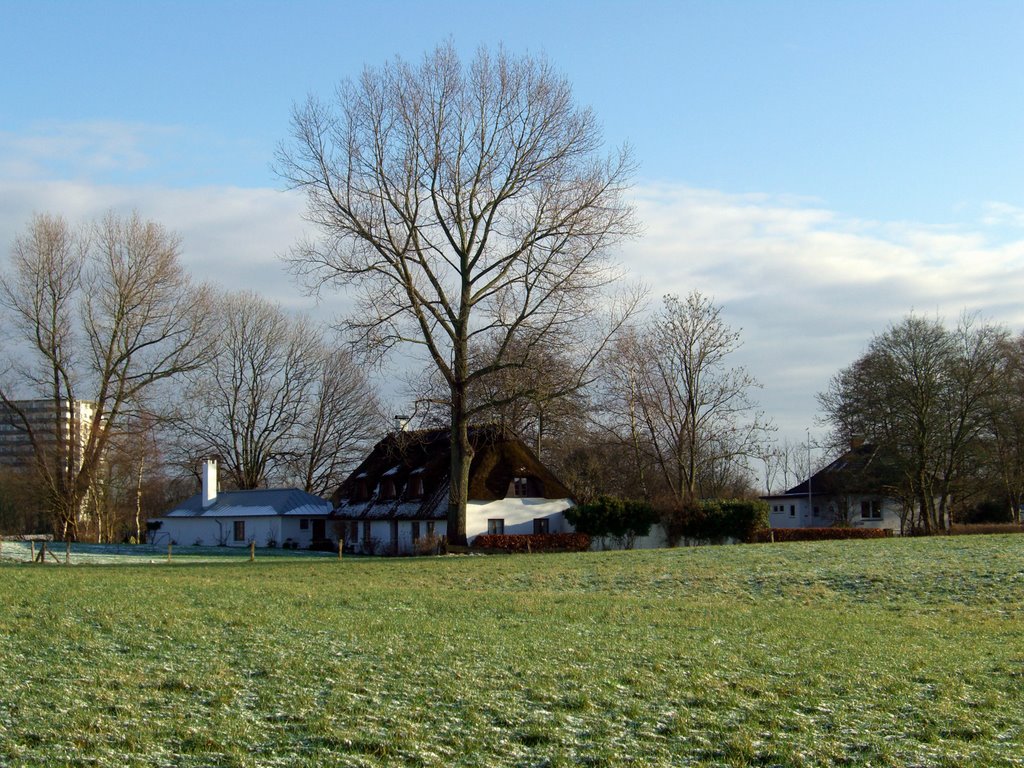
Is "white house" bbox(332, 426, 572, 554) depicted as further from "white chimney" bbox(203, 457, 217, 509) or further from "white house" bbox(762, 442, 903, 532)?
"white house" bbox(762, 442, 903, 532)

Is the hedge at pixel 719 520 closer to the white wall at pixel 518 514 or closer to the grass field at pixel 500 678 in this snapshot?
the white wall at pixel 518 514

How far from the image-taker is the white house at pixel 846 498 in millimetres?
63031

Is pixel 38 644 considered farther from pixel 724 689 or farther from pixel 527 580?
pixel 527 580

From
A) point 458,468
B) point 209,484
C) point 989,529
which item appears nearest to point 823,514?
point 989,529

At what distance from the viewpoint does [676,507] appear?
2088 inches

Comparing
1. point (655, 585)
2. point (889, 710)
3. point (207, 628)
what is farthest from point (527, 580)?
point (889, 710)

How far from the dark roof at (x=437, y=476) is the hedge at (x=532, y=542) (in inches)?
160

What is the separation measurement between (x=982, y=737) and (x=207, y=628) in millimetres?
10331

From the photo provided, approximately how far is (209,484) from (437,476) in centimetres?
1887

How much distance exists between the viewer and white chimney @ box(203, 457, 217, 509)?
6675 cm

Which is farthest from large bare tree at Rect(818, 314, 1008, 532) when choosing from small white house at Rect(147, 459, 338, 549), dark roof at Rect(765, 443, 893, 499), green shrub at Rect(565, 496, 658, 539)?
small white house at Rect(147, 459, 338, 549)

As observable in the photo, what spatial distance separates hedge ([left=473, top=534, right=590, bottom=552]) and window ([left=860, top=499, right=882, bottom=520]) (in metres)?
28.4

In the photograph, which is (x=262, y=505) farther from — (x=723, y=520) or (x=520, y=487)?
(x=723, y=520)

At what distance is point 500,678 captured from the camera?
442 inches
